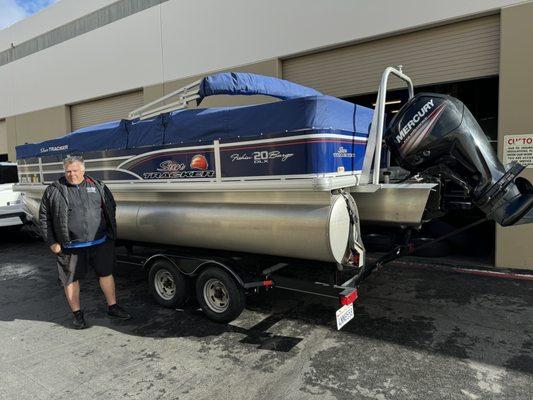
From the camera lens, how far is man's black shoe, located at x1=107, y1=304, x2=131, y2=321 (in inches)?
187

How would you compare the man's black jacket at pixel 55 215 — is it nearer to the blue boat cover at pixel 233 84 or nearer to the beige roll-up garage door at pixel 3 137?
the blue boat cover at pixel 233 84

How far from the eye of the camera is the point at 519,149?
6121 mm

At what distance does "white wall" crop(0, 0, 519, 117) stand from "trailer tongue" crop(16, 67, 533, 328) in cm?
322

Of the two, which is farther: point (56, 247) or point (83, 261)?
point (83, 261)

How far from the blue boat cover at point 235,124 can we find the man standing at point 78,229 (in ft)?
2.63

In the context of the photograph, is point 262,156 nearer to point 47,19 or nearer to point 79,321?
point 79,321

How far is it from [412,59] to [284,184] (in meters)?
4.69

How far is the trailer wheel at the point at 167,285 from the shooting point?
4828 millimetres

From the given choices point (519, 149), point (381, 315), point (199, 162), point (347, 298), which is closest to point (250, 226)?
point (199, 162)

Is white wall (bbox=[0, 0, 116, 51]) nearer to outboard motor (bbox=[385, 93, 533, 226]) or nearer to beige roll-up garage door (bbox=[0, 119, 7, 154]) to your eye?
beige roll-up garage door (bbox=[0, 119, 7, 154])

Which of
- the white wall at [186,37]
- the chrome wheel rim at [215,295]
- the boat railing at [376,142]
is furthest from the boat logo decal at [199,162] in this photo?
the white wall at [186,37]

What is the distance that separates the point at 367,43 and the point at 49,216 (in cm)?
597

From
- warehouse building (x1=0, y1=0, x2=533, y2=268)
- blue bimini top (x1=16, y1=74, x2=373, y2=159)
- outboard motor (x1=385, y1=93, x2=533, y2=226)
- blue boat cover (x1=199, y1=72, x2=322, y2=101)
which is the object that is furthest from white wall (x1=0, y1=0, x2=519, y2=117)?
blue boat cover (x1=199, y1=72, x2=322, y2=101)

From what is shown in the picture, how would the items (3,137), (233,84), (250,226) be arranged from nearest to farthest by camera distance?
(250,226)
(233,84)
(3,137)
